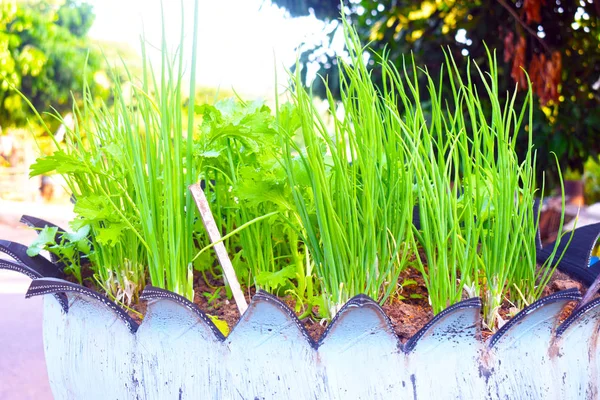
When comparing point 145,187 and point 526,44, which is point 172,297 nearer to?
point 145,187

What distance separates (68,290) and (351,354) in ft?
0.56

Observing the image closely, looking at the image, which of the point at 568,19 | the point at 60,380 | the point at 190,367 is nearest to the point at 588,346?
the point at 190,367

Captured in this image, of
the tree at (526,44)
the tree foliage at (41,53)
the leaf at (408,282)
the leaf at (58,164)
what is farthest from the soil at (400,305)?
the tree foliage at (41,53)

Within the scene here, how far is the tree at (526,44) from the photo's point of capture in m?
1.28

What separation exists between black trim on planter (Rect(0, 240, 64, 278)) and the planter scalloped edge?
4.8 inches

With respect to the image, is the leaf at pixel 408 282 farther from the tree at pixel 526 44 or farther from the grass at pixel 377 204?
the tree at pixel 526 44

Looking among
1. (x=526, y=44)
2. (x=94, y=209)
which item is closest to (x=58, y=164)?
(x=94, y=209)

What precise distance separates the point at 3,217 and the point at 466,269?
478cm

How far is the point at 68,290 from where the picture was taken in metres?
0.34

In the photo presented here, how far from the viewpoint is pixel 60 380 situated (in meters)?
0.40

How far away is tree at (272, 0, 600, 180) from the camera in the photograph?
4.20 ft

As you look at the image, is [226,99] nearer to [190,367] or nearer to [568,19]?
[190,367]

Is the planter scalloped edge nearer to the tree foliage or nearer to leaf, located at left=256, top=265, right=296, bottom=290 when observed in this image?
leaf, located at left=256, top=265, right=296, bottom=290

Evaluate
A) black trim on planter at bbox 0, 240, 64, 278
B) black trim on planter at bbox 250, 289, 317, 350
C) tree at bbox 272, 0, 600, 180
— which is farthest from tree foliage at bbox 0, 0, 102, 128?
black trim on planter at bbox 250, 289, 317, 350
